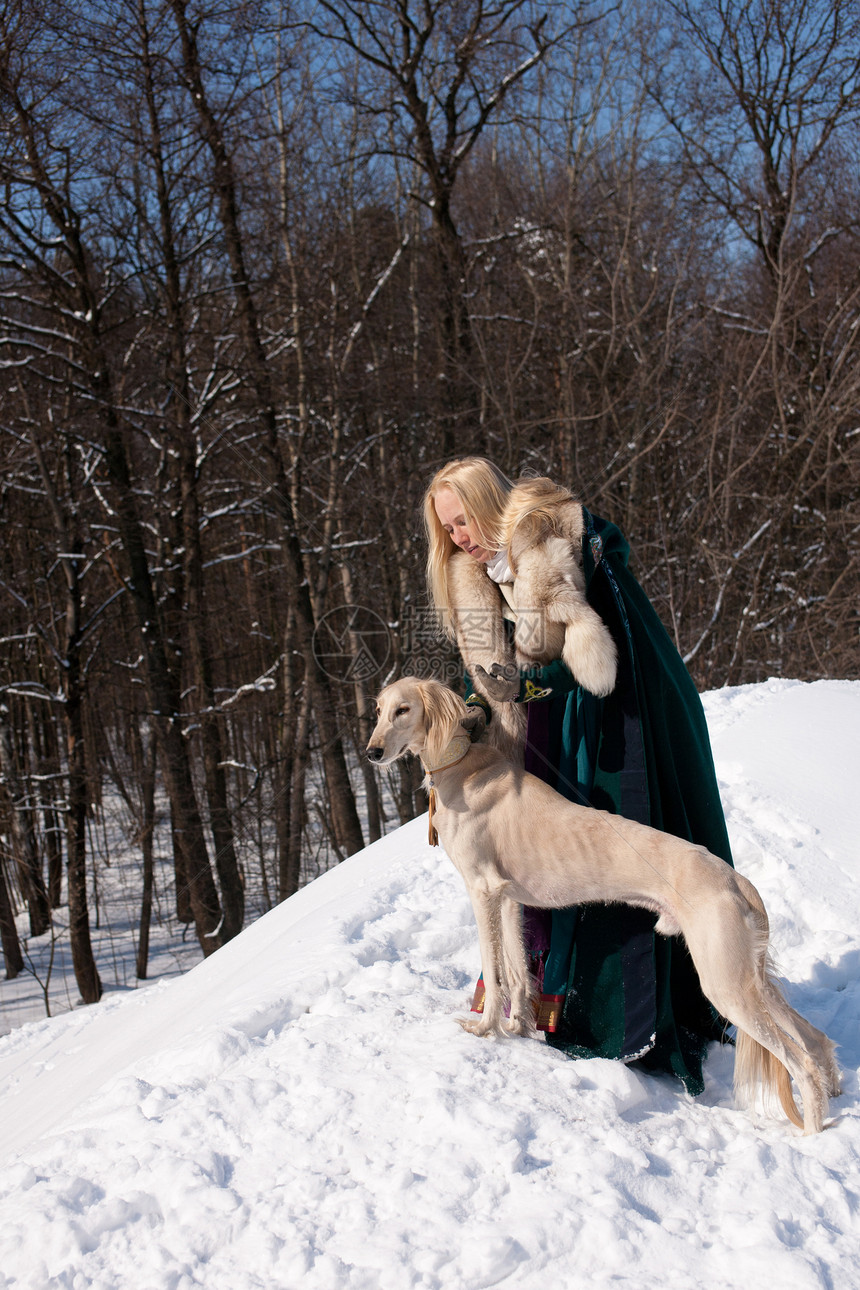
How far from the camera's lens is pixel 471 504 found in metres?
2.81

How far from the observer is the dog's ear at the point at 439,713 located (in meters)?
2.67

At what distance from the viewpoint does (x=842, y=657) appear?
452 inches

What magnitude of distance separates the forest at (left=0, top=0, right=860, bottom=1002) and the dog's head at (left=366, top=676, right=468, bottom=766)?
7428 millimetres

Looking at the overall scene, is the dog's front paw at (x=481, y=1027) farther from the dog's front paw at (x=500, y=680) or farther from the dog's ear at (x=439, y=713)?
the dog's front paw at (x=500, y=680)

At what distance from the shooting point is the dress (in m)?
2.72

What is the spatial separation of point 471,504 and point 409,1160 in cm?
193

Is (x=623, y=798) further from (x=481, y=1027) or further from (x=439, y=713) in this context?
(x=481, y=1027)

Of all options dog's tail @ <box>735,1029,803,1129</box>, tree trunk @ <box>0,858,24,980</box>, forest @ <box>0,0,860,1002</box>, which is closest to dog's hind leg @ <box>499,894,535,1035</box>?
dog's tail @ <box>735,1029,803,1129</box>

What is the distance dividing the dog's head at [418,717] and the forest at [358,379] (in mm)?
7428

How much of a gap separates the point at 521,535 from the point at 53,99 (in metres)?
10.5

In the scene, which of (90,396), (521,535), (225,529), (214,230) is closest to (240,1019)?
(521,535)

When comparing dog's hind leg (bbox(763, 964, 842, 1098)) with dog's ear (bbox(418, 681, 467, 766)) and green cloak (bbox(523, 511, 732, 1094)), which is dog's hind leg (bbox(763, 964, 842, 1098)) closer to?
green cloak (bbox(523, 511, 732, 1094))

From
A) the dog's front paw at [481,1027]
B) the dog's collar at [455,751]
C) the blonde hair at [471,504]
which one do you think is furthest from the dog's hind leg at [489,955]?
the blonde hair at [471,504]
